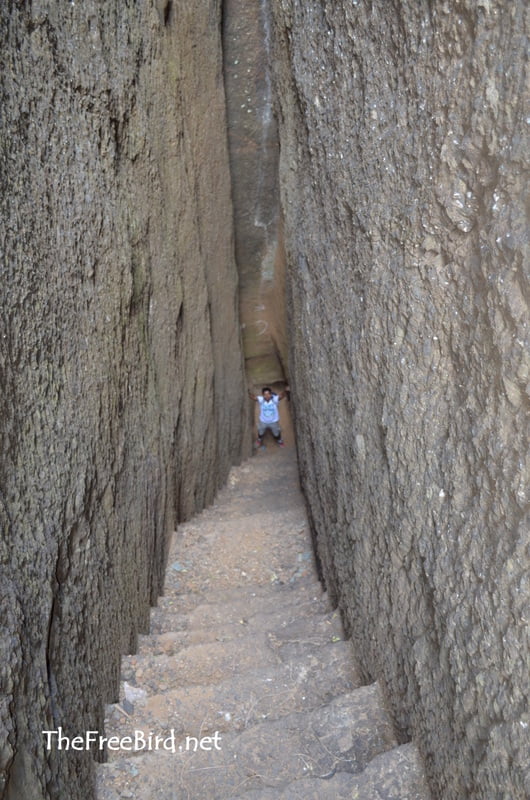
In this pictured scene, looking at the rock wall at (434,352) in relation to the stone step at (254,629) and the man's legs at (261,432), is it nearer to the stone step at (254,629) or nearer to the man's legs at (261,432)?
the stone step at (254,629)

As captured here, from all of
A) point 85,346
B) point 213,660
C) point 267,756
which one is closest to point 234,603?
point 213,660

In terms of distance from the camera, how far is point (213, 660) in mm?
3438

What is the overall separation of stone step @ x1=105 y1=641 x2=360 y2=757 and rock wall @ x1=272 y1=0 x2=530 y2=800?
0.24 meters

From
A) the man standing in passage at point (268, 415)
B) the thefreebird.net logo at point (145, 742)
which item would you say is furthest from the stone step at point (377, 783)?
the man standing in passage at point (268, 415)

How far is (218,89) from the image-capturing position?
228 inches

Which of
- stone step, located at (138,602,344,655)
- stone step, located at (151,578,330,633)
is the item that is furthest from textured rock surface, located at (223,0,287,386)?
stone step, located at (138,602,344,655)

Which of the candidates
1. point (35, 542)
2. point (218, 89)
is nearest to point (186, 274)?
point (218, 89)

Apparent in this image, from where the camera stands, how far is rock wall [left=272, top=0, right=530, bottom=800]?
4.87 ft

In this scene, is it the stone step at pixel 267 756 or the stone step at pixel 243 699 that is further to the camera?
the stone step at pixel 243 699

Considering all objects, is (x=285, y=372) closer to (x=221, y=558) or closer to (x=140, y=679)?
(x=221, y=558)

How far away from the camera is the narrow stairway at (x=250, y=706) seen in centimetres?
257

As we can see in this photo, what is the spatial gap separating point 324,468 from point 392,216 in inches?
75.7

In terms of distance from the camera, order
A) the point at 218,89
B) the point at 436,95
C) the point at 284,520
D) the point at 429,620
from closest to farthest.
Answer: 1. the point at 436,95
2. the point at 429,620
3. the point at 284,520
4. the point at 218,89

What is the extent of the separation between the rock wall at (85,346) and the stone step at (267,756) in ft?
0.80
